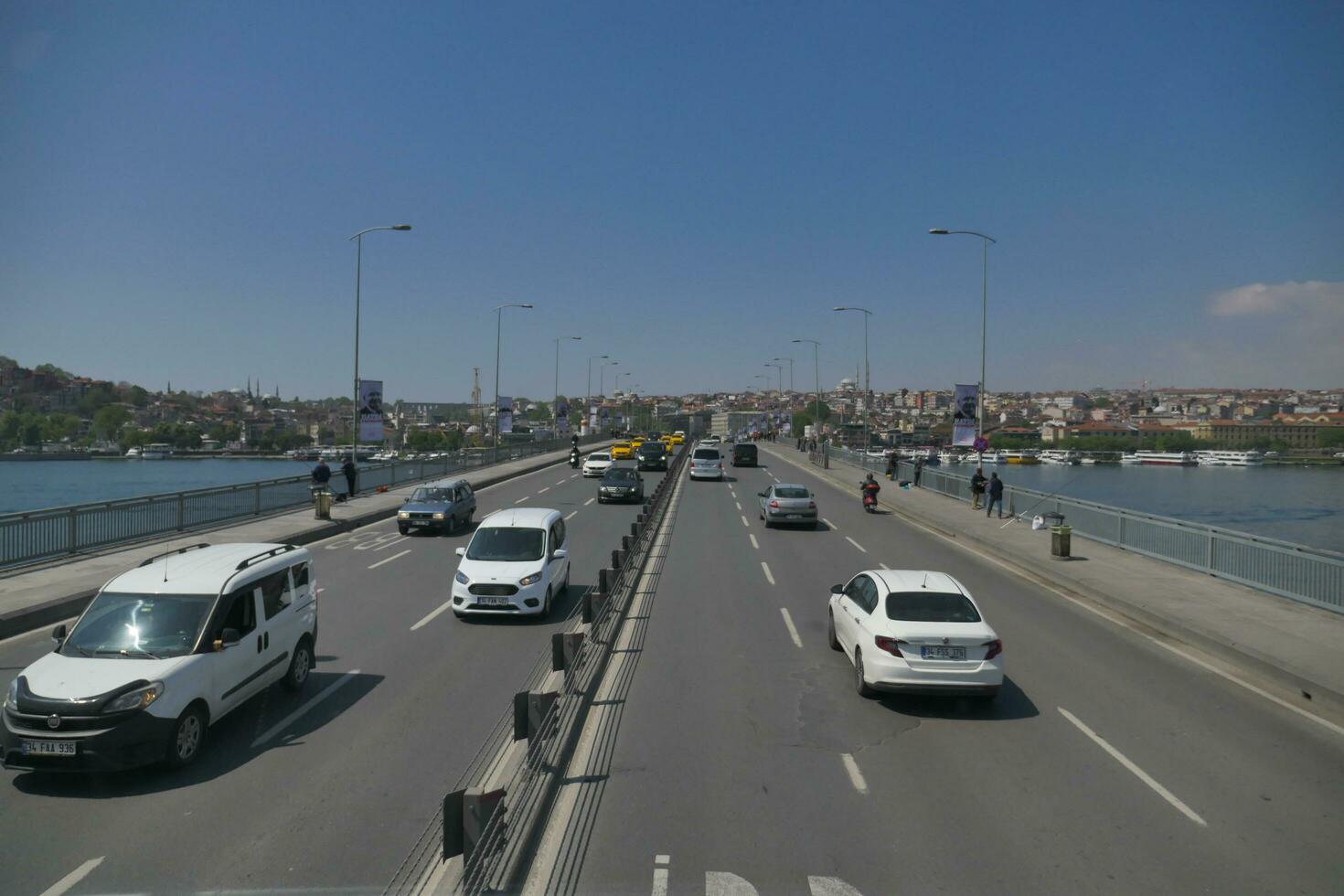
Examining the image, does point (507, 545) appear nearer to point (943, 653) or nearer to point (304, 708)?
point (304, 708)

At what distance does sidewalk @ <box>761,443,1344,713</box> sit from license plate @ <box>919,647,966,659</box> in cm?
436

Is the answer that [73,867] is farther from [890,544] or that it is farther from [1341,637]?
[890,544]

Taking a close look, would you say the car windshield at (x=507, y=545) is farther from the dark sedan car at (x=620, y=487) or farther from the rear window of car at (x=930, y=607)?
the dark sedan car at (x=620, y=487)

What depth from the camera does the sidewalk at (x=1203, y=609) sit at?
37.0 feet

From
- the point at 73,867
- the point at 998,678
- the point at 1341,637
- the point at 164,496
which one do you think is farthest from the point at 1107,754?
the point at 164,496

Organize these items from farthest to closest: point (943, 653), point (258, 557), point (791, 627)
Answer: point (791, 627), point (258, 557), point (943, 653)

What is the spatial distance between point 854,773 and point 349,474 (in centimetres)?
2912

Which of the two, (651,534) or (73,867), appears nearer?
(73,867)

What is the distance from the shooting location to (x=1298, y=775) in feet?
25.7

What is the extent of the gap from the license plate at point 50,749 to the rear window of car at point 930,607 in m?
7.95

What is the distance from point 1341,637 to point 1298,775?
6.81 m

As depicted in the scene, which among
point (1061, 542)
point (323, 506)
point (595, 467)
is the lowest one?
point (323, 506)

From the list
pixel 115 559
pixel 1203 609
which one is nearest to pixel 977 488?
pixel 1203 609

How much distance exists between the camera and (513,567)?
1434 centimetres
